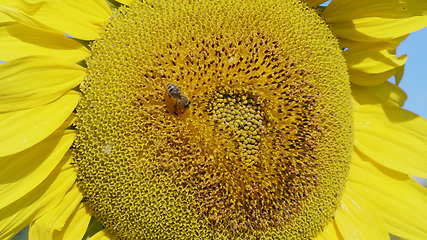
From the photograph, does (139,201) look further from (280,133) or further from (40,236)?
(280,133)

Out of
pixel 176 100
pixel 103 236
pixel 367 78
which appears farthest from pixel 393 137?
pixel 103 236

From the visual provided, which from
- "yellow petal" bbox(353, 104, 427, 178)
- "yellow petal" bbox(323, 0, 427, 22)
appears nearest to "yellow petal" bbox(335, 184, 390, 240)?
"yellow petal" bbox(353, 104, 427, 178)

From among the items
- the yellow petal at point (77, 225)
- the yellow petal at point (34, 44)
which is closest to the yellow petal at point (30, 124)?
the yellow petal at point (34, 44)

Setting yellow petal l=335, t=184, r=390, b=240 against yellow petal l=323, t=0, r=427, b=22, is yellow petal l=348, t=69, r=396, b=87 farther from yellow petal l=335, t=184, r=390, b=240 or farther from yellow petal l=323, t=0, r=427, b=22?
yellow petal l=335, t=184, r=390, b=240

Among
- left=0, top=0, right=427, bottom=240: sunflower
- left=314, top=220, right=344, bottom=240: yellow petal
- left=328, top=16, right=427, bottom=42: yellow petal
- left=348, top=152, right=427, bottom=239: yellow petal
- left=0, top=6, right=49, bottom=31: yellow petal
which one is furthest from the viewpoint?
left=348, top=152, right=427, bottom=239: yellow petal

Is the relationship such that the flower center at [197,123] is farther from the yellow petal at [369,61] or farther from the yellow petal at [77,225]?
the yellow petal at [369,61]

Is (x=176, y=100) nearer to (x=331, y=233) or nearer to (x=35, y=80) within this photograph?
(x=35, y=80)
